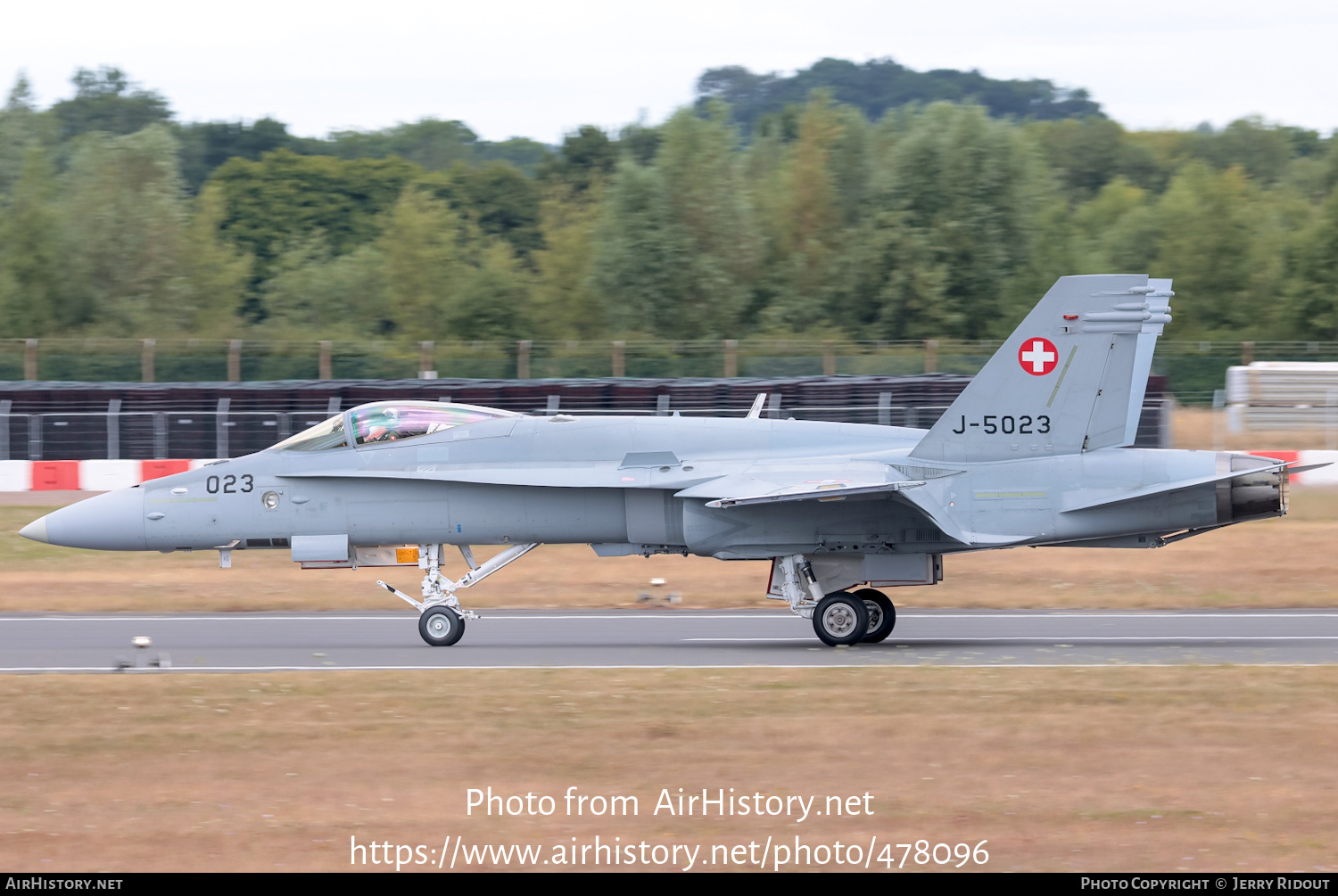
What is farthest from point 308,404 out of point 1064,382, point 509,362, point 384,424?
point 1064,382

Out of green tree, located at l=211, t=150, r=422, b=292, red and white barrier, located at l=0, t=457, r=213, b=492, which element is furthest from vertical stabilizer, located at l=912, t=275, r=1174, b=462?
green tree, located at l=211, t=150, r=422, b=292

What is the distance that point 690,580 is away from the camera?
20.7m

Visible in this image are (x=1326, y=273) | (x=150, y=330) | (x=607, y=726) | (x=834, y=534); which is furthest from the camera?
(x=150, y=330)

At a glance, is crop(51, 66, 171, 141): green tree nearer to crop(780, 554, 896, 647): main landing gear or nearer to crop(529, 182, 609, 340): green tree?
crop(529, 182, 609, 340): green tree

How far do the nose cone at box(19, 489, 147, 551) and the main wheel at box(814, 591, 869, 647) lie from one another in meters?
7.31

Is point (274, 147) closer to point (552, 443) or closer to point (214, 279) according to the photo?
point (214, 279)

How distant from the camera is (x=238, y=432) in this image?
29.7 m

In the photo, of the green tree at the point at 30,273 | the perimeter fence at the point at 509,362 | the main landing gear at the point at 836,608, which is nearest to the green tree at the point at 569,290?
the perimeter fence at the point at 509,362

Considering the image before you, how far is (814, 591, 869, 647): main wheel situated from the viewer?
588 inches

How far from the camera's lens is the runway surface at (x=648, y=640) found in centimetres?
1416

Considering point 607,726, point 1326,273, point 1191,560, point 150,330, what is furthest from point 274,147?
point 607,726

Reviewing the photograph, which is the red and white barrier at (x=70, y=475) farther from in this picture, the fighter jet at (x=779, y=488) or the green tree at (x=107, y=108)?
the green tree at (x=107, y=108)

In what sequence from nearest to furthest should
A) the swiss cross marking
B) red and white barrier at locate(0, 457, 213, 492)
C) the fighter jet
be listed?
1. the fighter jet
2. the swiss cross marking
3. red and white barrier at locate(0, 457, 213, 492)
